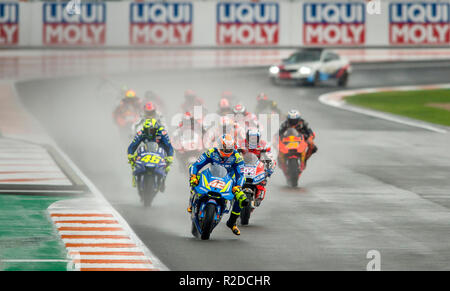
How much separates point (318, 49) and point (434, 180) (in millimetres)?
23424

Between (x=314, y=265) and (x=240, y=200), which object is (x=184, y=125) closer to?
(x=240, y=200)

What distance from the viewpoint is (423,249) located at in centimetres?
1263

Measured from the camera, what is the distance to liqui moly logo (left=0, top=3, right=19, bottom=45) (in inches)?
1900

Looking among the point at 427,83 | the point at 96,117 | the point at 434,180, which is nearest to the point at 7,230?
the point at 434,180

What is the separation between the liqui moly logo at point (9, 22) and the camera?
48250 millimetres

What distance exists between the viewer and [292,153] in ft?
60.7

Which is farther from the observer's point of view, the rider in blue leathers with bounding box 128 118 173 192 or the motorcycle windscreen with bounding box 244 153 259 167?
the rider in blue leathers with bounding box 128 118 173 192

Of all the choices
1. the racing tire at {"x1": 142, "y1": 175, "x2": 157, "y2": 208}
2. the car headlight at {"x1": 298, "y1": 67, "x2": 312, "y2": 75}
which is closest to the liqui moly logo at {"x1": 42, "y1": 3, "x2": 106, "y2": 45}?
the car headlight at {"x1": 298, "y1": 67, "x2": 312, "y2": 75}

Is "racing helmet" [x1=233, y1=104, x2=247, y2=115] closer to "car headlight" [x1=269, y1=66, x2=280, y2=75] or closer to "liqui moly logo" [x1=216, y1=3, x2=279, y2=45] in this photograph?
"car headlight" [x1=269, y1=66, x2=280, y2=75]

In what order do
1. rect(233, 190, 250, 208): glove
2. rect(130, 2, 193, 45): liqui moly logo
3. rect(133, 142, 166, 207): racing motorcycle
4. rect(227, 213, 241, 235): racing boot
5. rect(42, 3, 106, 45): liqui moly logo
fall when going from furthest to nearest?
rect(130, 2, 193, 45): liqui moly logo → rect(42, 3, 106, 45): liqui moly logo → rect(133, 142, 166, 207): racing motorcycle → rect(227, 213, 241, 235): racing boot → rect(233, 190, 250, 208): glove

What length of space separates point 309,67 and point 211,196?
29714mm

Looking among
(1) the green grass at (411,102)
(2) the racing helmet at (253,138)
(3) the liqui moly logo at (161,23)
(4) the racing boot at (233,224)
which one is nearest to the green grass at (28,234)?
(4) the racing boot at (233,224)

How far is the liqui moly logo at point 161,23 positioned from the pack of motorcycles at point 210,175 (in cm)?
2989

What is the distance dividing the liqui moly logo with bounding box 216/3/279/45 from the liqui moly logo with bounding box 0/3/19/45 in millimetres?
10094
